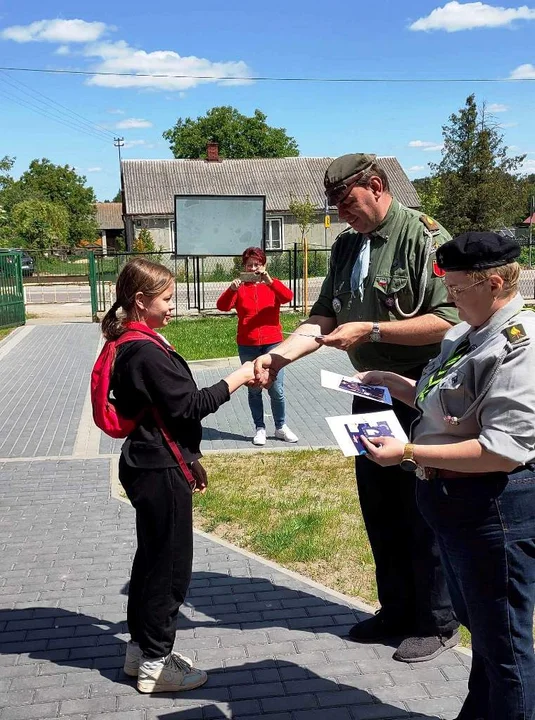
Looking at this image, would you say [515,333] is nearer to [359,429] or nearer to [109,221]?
[359,429]

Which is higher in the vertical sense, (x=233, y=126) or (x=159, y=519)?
(x=233, y=126)

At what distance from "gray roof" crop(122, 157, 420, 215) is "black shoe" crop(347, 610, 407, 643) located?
41.8 meters

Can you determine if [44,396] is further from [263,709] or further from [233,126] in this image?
[233,126]

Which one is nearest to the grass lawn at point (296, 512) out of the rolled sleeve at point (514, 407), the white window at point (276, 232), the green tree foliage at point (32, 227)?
the rolled sleeve at point (514, 407)

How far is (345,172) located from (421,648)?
2.21m

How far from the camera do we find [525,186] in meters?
36.4

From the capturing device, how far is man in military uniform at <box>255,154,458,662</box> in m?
3.22

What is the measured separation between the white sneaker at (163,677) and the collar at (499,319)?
201cm

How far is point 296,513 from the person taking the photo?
217 inches

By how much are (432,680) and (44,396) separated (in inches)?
306

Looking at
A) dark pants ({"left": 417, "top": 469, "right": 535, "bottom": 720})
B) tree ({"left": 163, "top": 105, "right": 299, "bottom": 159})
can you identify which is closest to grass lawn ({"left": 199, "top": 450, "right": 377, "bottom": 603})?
dark pants ({"left": 417, "top": 469, "right": 535, "bottom": 720})

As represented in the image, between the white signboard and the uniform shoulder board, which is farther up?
the white signboard

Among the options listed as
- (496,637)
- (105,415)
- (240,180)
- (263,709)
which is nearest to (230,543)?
(263,709)

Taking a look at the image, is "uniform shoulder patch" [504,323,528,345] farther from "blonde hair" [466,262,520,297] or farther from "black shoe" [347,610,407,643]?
"black shoe" [347,610,407,643]
